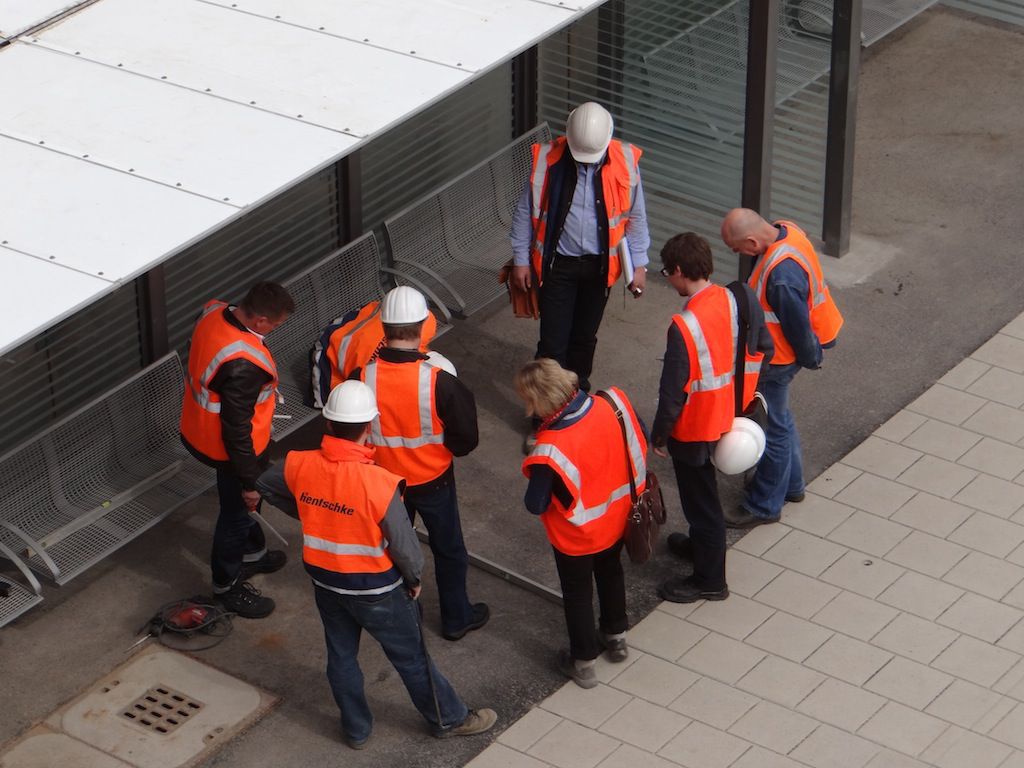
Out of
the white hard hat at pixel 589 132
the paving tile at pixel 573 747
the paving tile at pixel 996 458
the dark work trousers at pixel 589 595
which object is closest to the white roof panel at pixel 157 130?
the white hard hat at pixel 589 132

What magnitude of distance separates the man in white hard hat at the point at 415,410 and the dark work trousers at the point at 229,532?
0.82 meters

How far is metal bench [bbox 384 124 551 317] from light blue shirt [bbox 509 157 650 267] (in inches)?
44.9

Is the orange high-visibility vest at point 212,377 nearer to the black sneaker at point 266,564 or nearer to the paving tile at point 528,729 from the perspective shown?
the black sneaker at point 266,564

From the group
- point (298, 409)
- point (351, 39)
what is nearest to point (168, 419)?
point (298, 409)

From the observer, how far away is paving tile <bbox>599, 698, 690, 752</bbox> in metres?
Answer: 7.77

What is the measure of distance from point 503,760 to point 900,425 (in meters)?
3.25

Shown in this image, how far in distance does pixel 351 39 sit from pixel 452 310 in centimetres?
257

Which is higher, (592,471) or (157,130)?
(157,130)

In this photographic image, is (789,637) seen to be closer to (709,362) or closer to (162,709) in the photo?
(709,362)

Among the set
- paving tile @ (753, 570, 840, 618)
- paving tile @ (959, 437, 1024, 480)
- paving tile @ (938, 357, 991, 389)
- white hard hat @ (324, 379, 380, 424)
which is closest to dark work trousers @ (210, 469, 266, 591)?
white hard hat @ (324, 379, 380, 424)

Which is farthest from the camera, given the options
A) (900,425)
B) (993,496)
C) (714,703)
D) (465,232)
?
(465,232)

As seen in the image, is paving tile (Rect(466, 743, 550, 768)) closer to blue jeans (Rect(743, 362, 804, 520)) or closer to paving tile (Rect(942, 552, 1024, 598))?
blue jeans (Rect(743, 362, 804, 520))

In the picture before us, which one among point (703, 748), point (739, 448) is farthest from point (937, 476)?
point (703, 748)

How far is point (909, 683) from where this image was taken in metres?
8.05
